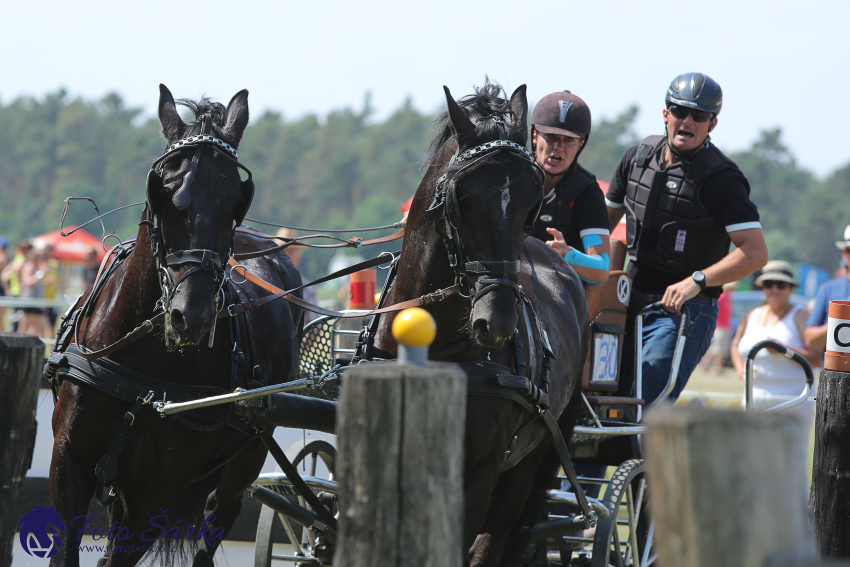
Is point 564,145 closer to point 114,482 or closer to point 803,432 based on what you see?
point 114,482

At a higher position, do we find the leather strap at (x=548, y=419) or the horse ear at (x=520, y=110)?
the horse ear at (x=520, y=110)

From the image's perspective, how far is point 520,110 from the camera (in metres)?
3.60

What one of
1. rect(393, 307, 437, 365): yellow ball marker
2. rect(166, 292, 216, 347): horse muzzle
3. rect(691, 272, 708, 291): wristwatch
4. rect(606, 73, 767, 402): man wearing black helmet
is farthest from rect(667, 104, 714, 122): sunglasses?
rect(393, 307, 437, 365): yellow ball marker

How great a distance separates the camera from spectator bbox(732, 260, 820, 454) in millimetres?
7430

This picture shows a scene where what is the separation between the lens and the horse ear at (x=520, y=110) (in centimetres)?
342

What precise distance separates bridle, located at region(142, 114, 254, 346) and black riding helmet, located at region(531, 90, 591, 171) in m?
1.72

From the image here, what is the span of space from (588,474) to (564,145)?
215cm

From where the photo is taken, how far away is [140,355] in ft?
11.6

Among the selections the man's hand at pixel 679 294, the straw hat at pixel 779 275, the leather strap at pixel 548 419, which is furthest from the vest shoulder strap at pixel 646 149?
the straw hat at pixel 779 275

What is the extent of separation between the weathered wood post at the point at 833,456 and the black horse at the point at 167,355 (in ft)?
7.55

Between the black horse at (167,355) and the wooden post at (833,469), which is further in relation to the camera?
the wooden post at (833,469)

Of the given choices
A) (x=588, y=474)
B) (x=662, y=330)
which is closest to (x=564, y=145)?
(x=662, y=330)

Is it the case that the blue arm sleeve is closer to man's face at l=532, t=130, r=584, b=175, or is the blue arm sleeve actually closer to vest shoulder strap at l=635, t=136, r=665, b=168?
man's face at l=532, t=130, r=584, b=175

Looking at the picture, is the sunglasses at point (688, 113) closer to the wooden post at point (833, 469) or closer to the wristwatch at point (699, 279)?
the wristwatch at point (699, 279)
